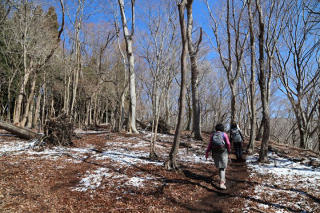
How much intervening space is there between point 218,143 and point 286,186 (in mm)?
2033

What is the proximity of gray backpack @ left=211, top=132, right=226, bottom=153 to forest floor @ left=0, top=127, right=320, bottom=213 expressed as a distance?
99 cm

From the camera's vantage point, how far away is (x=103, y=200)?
422 centimetres

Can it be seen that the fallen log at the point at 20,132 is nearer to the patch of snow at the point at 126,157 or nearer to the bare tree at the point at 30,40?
the patch of snow at the point at 126,157

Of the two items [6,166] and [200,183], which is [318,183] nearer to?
[200,183]

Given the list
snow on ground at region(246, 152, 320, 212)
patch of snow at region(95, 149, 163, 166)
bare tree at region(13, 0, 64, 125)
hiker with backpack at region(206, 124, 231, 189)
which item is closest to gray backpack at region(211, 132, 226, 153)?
hiker with backpack at region(206, 124, 231, 189)

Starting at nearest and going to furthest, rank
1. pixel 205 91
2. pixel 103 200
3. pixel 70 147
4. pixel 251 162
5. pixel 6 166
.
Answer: pixel 103 200
pixel 6 166
pixel 251 162
pixel 70 147
pixel 205 91

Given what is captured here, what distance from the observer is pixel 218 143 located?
5086 millimetres

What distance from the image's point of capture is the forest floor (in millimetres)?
4051

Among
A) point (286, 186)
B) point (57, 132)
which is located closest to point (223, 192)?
point (286, 186)

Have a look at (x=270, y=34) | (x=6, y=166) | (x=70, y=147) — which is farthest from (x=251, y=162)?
(x=270, y=34)

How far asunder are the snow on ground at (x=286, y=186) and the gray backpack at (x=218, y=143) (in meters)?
1.26

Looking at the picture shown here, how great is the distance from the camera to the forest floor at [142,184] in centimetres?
405

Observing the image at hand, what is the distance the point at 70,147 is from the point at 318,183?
883cm

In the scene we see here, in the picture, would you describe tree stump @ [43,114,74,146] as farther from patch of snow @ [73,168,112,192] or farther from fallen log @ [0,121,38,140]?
patch of snow @ [73,168,112,192]
